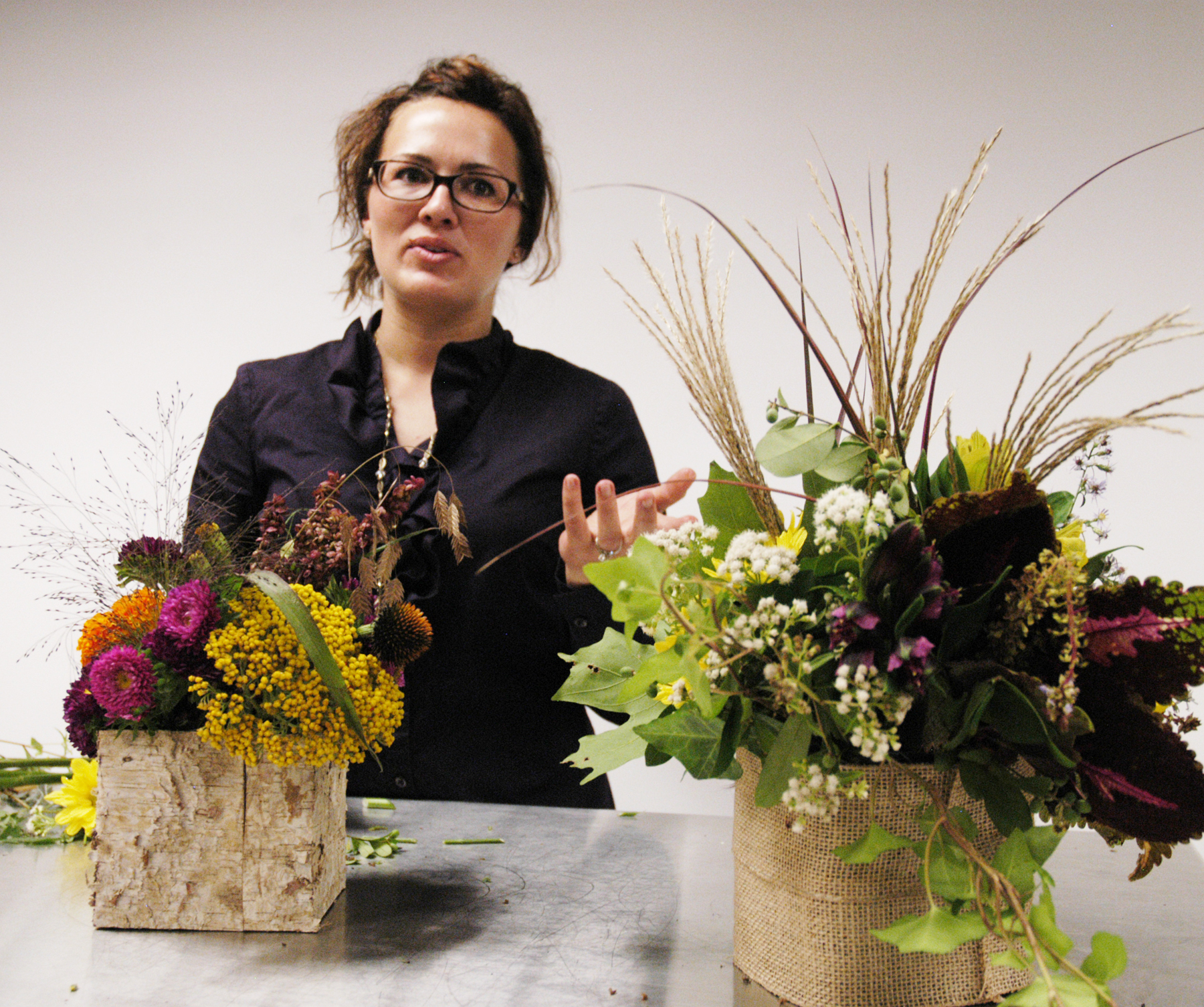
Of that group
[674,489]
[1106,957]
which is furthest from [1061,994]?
[674,489]

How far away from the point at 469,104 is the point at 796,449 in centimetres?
108

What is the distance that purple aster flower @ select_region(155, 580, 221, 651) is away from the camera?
66 centimetres

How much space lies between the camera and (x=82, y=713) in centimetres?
71

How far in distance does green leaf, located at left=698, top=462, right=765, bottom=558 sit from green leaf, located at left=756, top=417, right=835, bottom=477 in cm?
7

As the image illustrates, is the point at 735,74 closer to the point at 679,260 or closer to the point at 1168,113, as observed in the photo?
the point at 1168,113

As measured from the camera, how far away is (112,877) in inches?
27.5

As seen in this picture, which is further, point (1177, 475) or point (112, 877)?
point (1177, 475)

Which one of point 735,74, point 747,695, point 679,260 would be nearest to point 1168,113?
point 735,74

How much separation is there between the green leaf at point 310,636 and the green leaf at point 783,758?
26 centimetres

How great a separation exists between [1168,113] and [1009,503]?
199 cm

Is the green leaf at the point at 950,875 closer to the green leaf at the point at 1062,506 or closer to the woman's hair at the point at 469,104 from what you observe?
the green leaf at the point at 1062,506

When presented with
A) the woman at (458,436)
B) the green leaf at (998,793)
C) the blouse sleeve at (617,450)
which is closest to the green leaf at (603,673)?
the green leaf at (998,793)

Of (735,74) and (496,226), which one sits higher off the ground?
(735,74)

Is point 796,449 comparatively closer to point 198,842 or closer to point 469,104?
point 198,842
